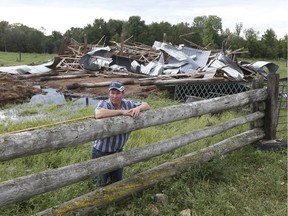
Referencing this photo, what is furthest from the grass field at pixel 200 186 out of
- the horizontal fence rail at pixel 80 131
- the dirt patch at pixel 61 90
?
the dirt patch at pixel 61 90

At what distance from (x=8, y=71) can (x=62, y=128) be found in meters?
15.8

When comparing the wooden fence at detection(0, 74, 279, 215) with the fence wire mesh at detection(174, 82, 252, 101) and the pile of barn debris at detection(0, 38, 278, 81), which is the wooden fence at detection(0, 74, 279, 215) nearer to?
the fence wire mesh at detection(174, 82, 252, 101)

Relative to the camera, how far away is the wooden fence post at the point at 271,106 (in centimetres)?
592

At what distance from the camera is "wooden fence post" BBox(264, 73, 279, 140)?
19.4 ft

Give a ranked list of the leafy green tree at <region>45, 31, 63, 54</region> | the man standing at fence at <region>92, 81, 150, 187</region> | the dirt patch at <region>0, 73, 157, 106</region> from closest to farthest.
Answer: the man standing at fence at <region>92, 81, 150, 187</region> < the dirt patch at <region>0, 73, 157, 106</region> < the leafy green tree at <region>45, 31, 63, 54</region>

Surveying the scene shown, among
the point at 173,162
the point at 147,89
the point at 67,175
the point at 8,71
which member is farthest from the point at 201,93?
the point at 8,71

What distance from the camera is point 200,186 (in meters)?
4.22

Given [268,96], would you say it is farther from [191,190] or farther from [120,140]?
[120,140]

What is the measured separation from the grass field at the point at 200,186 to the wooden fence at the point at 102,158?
0.49 ft

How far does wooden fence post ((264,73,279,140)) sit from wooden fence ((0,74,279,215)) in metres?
0.73

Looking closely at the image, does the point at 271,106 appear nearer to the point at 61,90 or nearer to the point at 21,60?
the point at 61,90

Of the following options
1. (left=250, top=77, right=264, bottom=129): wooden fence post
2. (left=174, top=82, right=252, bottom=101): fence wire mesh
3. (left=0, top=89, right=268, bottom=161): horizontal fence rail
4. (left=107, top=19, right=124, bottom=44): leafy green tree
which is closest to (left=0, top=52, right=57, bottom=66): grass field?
(left=174, top=82, right=252, bottom=101): fence wire mesh

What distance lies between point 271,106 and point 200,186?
2.52 meters

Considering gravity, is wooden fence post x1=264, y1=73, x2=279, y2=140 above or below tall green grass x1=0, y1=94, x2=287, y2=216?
above
